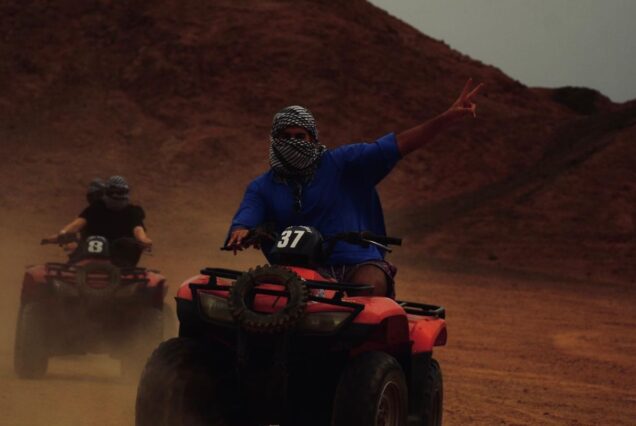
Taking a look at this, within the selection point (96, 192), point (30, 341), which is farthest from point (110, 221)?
point (30, 341)

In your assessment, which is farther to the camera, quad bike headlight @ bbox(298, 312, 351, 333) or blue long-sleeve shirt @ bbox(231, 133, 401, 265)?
blue long-sleeve shirt @ bbox(231, 133, 401, 265)

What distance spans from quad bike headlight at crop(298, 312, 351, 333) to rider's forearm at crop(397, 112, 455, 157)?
3.78 ft

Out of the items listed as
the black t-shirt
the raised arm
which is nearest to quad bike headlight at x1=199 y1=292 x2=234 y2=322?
the raised arm

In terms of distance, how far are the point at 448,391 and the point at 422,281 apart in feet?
58.5

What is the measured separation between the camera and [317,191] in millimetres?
6055

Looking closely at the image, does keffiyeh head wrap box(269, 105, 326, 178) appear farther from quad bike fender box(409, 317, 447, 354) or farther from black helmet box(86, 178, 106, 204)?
black helmet box(86, 178, 106, 204)

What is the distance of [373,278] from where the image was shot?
19.1 ft

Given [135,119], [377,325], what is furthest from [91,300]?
[135,119]

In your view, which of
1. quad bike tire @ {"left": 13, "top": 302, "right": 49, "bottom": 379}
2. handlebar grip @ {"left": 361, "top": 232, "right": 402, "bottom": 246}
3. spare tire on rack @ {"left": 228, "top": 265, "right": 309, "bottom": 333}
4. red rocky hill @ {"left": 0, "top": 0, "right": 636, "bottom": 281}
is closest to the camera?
spare tire on rack @ {"left": 228, "top": 265, "right": 309, "bottom": 333}

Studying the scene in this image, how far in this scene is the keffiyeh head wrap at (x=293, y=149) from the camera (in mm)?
5996

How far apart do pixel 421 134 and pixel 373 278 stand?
81 cm

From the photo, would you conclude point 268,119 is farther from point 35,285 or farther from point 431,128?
point 431,128

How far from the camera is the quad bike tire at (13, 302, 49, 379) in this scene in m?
10.8

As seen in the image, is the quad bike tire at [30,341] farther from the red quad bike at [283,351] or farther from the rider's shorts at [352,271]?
the rider's shorts at [352,271]
